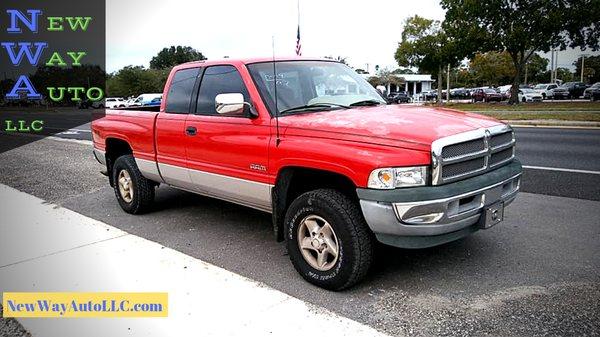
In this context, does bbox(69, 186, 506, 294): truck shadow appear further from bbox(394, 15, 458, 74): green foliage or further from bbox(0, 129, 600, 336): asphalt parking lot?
bbox(394, 15, 458, 74): green foliage

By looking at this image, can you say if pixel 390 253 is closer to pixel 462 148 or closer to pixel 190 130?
pixel 462 148

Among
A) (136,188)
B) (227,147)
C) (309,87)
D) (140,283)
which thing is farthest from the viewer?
(136,188)

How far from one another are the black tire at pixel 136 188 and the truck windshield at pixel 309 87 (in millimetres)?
2352

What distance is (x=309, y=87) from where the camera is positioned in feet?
15.5

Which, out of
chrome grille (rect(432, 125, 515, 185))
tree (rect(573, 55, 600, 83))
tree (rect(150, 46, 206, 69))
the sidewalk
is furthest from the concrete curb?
tree (rect(573, 55, 600, 83))

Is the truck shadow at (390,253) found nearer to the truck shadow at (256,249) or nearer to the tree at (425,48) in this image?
the truck shadow at (256,249)

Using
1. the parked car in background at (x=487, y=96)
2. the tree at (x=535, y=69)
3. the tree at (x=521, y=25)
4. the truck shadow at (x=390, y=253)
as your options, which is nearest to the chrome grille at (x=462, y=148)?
the truck shadow at (x=390, y=253)

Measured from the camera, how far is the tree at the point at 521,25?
29.0 meters

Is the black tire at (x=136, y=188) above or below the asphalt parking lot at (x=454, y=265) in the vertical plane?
above

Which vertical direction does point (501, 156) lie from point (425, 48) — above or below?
below

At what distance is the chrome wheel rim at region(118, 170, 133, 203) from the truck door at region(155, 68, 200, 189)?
2.62ft

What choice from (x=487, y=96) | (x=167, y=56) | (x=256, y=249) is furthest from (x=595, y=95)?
(x=167, y=56)

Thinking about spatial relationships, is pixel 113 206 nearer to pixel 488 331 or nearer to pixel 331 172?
pixel 331 172

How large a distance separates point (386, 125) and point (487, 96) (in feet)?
142
